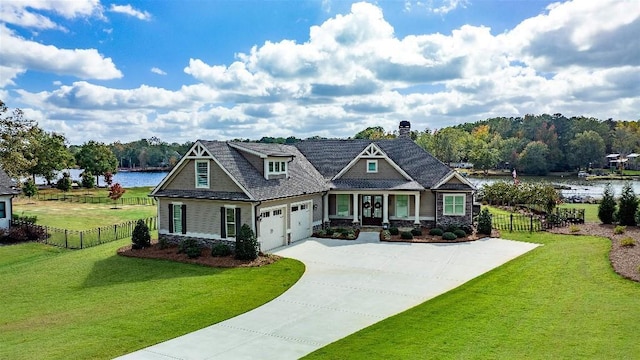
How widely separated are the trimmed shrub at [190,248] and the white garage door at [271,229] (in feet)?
10.1

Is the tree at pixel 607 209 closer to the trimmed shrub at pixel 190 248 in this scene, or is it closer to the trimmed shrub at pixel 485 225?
the trimmed shrub at pixel 485 225

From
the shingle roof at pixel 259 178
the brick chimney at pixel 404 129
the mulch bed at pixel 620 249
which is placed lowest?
the mulch bed at pixel 620 249

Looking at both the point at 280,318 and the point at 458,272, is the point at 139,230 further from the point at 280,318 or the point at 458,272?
the point at 458,272

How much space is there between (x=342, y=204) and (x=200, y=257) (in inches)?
424

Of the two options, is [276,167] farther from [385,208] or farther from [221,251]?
[385,208]

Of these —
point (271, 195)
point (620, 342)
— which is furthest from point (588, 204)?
point (620, 342)

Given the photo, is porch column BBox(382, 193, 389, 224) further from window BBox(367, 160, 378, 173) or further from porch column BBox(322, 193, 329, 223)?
porch column BBox(322, 193, 329, 223)

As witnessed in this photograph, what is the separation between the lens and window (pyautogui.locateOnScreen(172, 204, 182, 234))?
79.8 feet

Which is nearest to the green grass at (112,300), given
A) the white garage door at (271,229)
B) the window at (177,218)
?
the white garage door at (271,229)

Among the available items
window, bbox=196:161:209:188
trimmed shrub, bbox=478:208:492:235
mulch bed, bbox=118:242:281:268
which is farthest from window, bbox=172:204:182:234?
trimmed shrub, bbox=478:208:492:235

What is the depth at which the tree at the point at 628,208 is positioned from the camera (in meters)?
26.4

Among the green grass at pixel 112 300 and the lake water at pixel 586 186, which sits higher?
the lake water at pixel 586 186

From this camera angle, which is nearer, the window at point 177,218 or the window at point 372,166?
the window at point 177,218

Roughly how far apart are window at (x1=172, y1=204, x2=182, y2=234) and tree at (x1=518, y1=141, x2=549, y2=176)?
88.8 metres
